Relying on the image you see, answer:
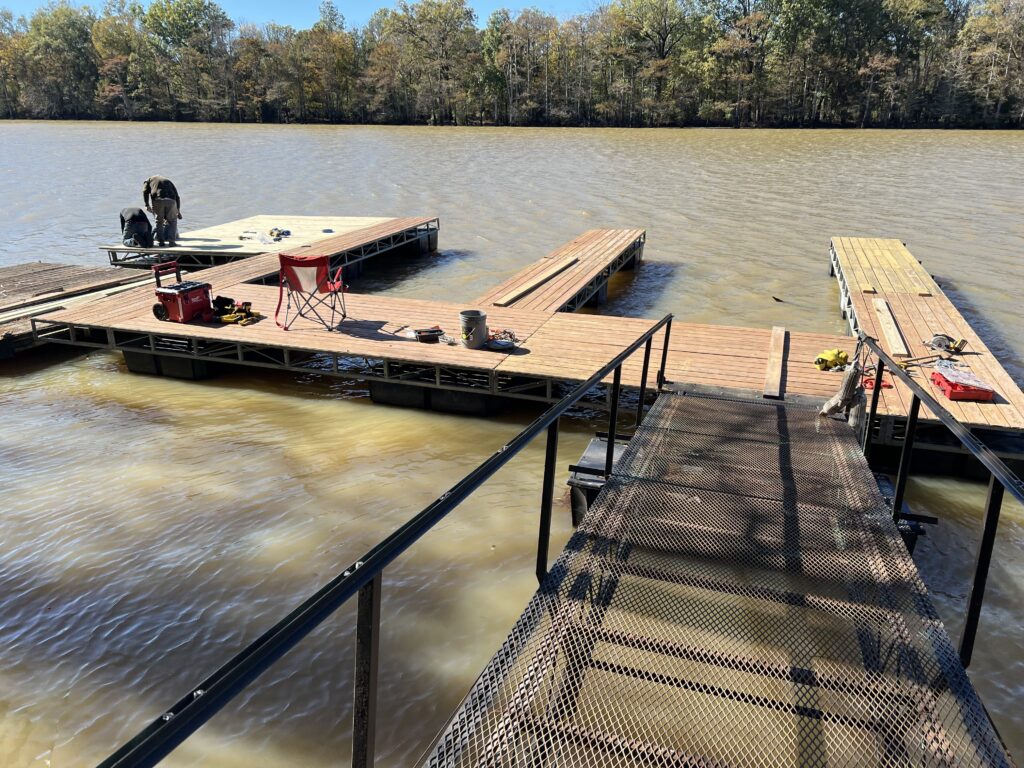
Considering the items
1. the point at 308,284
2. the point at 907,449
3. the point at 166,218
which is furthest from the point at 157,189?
the point at 907,449

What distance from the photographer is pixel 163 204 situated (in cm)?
1466

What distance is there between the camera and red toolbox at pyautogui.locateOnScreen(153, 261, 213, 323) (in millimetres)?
9375

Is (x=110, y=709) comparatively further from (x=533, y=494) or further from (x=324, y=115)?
(x=324, y=115)

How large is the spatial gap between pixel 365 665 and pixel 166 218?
15.6 meters

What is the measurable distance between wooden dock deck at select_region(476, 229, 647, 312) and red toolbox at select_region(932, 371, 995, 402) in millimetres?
5107

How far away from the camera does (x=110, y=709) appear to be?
4281 millimetres

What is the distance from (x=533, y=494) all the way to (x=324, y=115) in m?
73.9

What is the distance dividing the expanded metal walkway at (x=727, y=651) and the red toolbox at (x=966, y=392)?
4.02m

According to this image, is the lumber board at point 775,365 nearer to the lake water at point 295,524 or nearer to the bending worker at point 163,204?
the lake water at point 295,524

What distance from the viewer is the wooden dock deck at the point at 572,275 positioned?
10.9m

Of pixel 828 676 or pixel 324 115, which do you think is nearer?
pixel 828 676

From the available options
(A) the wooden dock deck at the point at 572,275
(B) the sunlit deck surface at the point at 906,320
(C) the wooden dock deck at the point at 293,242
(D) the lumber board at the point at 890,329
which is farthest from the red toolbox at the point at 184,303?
(D) the lumber board at the point at 890,329

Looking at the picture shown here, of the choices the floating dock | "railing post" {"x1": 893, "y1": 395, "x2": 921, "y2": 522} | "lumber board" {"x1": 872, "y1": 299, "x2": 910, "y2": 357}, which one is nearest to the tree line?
"lumber board" {"x1": 872, "y1": 299, "x2": 910, "y2": 357}

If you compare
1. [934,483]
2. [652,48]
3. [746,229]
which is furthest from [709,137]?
[934,483]
